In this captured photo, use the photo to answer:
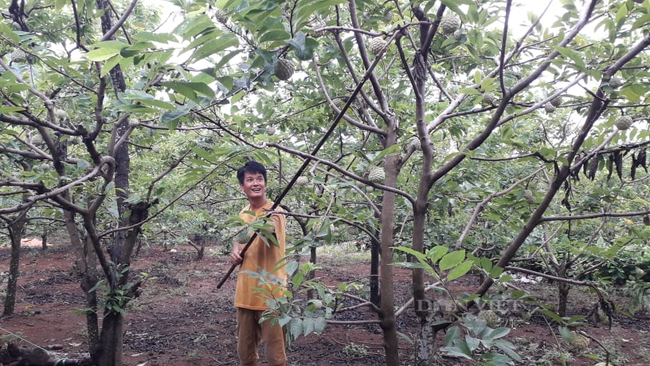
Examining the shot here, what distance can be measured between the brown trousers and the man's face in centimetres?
71

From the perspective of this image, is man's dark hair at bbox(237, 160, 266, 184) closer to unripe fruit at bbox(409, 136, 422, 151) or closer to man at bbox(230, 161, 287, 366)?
→ man at bbox(230, 161, 287, 366)

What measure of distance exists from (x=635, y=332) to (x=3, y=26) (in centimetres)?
590

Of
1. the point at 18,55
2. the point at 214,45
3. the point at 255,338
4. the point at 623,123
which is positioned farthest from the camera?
the point at 255,338

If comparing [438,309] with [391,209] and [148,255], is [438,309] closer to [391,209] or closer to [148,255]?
[391,209]

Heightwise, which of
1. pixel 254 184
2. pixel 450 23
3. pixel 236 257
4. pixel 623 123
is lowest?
pixel 236 257

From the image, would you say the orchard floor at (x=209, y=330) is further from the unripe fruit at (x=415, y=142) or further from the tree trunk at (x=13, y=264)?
the unripe fruit at (x=415, y=142)

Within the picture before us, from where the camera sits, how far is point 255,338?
263 cm

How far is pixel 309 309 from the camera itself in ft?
5.11

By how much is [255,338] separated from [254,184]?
0.95 metres

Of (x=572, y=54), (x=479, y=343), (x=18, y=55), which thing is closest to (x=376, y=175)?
(x=572, y=54)

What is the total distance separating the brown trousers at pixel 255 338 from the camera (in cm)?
247

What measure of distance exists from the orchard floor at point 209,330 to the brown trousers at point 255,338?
2.07 feet

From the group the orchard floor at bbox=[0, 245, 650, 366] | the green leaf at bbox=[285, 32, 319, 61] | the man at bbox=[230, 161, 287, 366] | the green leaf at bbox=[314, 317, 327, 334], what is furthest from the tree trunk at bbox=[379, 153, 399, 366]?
the green leaf at bbox=[285, 32, 319, 61]

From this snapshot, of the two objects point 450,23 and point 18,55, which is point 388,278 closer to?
point 450,23
